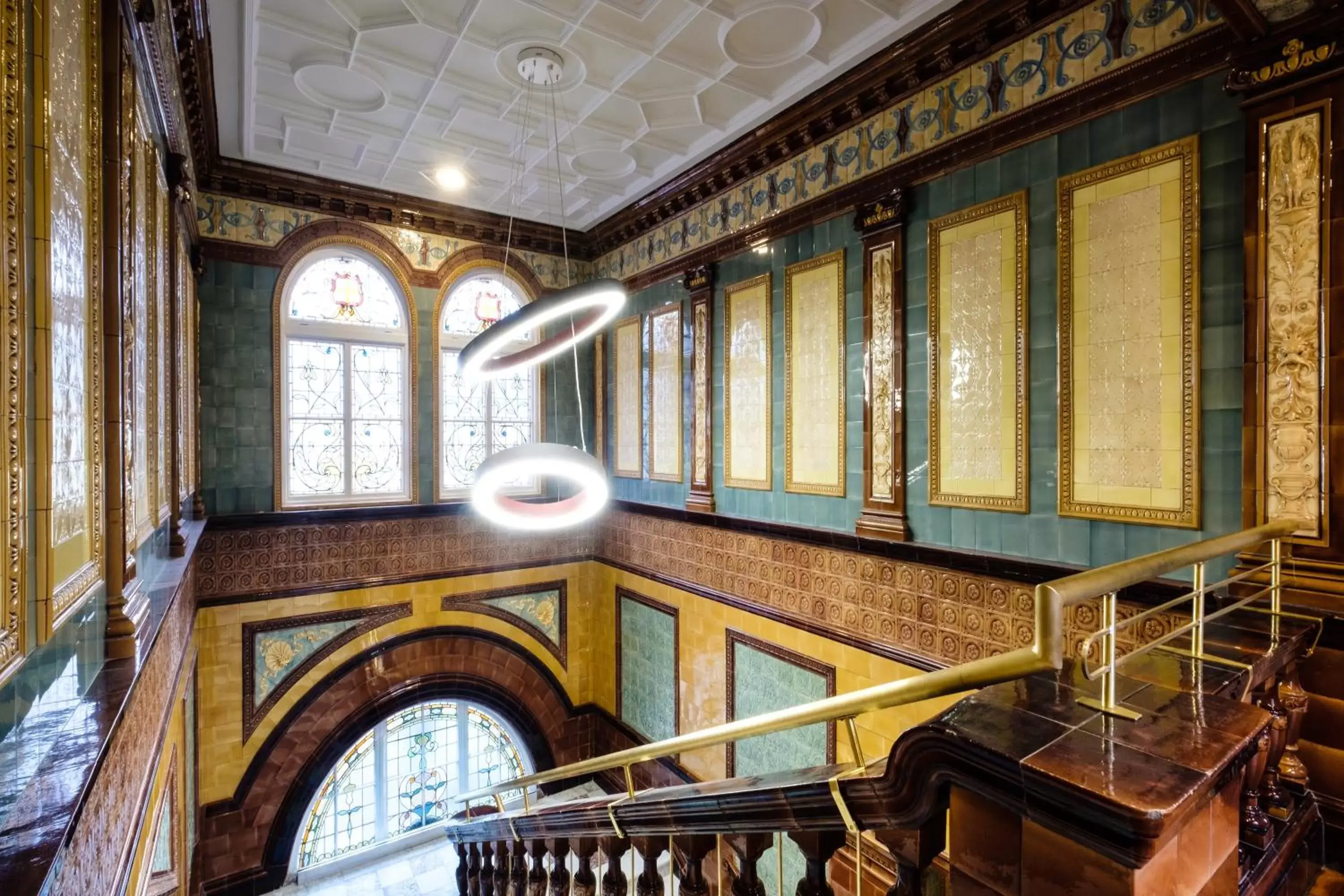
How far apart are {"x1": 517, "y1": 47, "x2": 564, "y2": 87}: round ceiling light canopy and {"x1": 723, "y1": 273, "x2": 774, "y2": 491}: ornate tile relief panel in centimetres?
200

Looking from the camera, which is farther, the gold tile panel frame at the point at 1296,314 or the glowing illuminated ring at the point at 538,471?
the glowing illuminated ring at the point at 538,471

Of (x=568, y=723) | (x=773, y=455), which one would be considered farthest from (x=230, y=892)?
(x=773, y=455)

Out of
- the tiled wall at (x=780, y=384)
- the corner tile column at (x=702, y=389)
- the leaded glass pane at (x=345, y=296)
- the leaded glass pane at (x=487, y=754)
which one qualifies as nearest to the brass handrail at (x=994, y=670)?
the tiled wall at (x=780, y=384)

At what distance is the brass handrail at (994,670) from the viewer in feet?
3.18

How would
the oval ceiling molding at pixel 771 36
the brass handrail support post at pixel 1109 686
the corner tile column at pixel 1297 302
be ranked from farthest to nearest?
the oval ceiling molding at pixel 771 36
the corner tile column at pixel 1297 302
the brass handrail support post at pixel 1109 686

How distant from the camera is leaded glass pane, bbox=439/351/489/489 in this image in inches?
255

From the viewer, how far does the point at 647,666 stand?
252 inches

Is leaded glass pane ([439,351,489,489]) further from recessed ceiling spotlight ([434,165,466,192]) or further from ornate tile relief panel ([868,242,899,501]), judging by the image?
ornate tile relief panel ([868,242,899,501])

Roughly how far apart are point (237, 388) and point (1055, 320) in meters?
6.08

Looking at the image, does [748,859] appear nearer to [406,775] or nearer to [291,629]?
[291,629]

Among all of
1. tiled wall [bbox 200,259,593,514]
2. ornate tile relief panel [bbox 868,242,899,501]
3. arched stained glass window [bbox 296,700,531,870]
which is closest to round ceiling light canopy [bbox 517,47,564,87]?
ornate tile relief panel [bbox 868,242,899,501]

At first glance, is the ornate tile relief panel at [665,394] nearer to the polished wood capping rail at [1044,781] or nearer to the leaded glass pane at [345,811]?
the leaded glass pane at [345,811]

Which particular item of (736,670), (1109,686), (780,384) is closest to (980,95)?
(780,384)

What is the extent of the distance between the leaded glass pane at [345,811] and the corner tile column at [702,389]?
3.99 meters
